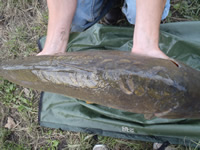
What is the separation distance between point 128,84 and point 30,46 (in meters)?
2.59

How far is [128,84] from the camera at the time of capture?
1.04m

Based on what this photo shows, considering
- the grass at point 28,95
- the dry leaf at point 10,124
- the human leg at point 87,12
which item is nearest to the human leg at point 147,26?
the human leg at point 87,12

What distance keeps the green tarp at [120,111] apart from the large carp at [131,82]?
1.01 m

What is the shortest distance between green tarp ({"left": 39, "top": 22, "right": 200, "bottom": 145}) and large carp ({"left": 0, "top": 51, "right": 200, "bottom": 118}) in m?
1.01

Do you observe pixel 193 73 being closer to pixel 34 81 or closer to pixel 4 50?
pixel 34 81

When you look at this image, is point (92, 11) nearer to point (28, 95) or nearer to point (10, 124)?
point (28, 95)

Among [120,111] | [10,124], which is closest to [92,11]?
[120,111]

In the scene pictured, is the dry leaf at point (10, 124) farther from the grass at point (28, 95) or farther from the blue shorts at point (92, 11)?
the blue shorts at point (92, 11)

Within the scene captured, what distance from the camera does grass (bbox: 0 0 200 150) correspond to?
2.68 metres

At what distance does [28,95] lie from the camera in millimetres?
3047

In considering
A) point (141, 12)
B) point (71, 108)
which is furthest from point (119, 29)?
point (71, 108)

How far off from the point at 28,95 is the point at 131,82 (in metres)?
2.43

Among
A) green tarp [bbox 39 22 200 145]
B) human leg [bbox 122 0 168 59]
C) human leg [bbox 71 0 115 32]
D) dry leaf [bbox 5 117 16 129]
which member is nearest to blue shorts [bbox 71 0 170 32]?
human leg [bbox 71 0 115 32]

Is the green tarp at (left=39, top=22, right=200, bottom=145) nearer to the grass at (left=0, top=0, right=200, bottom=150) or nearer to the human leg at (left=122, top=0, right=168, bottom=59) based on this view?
the grass at (left=0, top=0, right=200, bottom=150)
